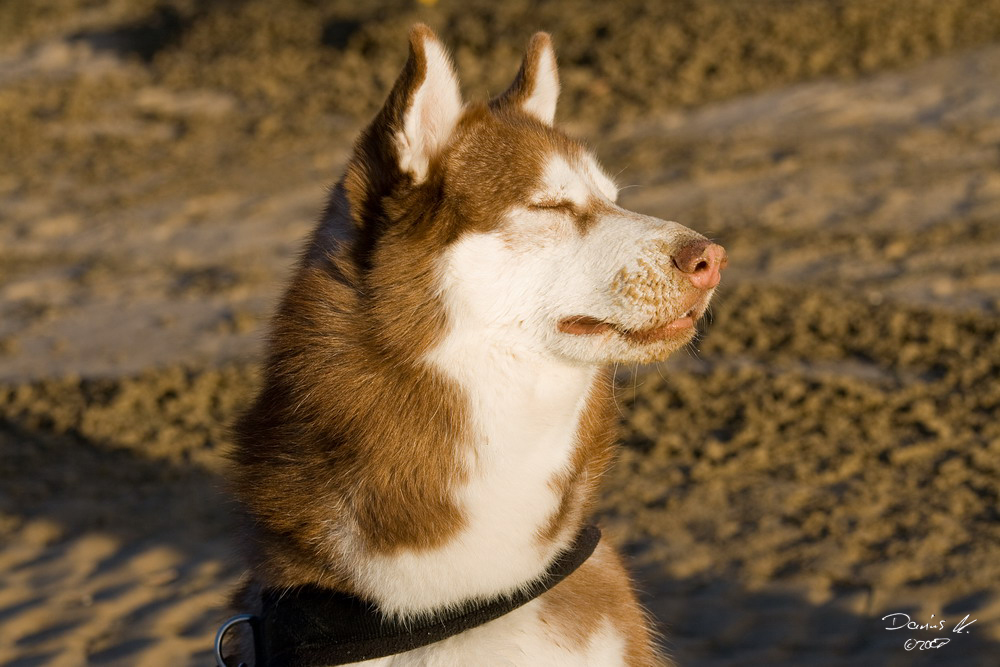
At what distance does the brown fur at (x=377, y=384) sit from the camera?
2709 millimetres

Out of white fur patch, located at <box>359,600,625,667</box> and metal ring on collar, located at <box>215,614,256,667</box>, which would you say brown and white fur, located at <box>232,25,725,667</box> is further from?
metal ring on collar, located at <box>215,614,256,667</box>

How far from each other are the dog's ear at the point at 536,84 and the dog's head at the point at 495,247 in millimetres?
408

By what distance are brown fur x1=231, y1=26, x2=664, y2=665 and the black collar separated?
5cm

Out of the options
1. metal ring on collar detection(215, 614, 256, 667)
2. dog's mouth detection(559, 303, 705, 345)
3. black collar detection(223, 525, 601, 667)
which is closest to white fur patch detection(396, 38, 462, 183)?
dog's mouth detection(559, 303, 705, 345)

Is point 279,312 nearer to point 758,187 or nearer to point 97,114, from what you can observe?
point 758,187

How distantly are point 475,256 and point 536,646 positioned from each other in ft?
3.13

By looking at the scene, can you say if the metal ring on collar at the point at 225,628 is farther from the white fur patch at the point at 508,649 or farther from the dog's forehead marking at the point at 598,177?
the dog's forehead marking at the point at 598,177

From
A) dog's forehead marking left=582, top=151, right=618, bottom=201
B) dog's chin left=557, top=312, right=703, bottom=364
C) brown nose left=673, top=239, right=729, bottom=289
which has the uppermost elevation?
dog's forehead marking left=582, top=151, right=618, bottom=201

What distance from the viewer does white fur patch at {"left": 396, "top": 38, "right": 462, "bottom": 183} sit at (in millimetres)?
2725

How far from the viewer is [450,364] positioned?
273 cm

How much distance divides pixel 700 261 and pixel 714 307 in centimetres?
469

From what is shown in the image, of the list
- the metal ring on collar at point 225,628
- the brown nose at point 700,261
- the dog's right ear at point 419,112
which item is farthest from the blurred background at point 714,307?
the brown nose at point 700,261

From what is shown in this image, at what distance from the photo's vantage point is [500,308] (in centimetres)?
275

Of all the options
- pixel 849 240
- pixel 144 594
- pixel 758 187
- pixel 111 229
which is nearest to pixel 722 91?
pixel 758 187
